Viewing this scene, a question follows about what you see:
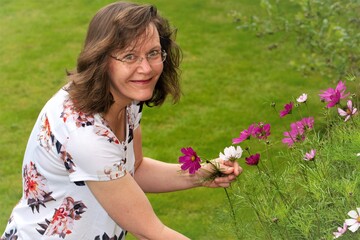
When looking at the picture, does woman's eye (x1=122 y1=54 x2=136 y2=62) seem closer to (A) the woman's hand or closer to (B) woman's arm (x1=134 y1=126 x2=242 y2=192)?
(A) the woman's hand

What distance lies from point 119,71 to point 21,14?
265 inches

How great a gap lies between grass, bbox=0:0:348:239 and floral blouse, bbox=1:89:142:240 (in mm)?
1777

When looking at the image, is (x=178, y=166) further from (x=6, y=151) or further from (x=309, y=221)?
(x=6, y=151)

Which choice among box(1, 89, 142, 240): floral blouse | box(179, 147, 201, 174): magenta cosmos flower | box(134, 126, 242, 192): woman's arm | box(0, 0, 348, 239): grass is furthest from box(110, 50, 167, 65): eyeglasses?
box(0, 0, 348, 239): grass

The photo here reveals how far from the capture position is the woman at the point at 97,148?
2.42 meters

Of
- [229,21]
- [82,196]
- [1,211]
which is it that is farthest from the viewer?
[229,21]

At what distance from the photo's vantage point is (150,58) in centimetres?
251

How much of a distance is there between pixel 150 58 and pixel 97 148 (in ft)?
1.21

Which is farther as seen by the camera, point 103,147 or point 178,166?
point 178,166

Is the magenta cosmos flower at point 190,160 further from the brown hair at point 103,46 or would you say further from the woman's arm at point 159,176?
the woman's arm at point 159,176

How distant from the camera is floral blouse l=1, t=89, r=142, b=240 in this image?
239 centimetres

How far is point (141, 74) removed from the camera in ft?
8.09

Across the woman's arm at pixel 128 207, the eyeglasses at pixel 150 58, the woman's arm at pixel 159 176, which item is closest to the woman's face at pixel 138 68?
the eyeglasses at pixel 150 58

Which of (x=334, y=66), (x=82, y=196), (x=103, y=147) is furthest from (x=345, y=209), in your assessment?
(x=334, y=66)
